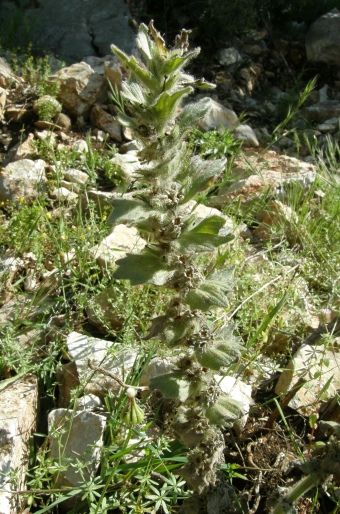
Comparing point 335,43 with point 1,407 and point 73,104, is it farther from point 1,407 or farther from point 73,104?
point 1,407

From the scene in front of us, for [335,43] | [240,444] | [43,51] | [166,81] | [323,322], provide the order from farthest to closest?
[335,43] → [43,51] → [323,322] → [240,444] → [166,81]

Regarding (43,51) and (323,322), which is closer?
(323,322)

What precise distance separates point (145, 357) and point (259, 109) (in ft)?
12.0

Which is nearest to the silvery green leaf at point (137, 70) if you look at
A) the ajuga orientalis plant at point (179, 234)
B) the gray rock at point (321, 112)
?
the ajuga orientalis plant at point (179, 234)

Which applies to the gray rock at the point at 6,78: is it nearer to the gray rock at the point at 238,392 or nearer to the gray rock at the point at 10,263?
Result: the gray rock at the point at 10,263

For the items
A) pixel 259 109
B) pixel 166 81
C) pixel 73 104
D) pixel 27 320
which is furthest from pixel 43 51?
pixel 166 81

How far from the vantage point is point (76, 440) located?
198cm

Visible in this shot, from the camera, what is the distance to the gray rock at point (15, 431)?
5.94 ft

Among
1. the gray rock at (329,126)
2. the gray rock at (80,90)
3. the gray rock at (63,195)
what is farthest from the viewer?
the gray rock at (329,126)

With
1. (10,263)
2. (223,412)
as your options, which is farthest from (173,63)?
(10,263)

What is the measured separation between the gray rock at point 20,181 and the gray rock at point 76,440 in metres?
1.61

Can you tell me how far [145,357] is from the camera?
2.08 meters

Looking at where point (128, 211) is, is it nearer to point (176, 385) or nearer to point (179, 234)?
point (179, 234)

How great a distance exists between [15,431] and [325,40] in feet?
16.7
